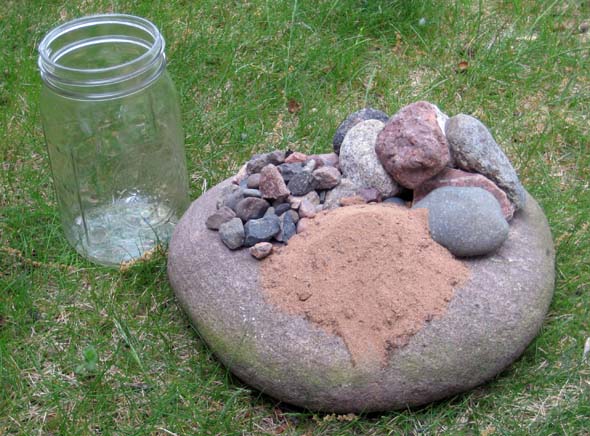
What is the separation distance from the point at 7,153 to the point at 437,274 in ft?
7.22

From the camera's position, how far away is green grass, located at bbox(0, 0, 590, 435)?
8.34 ft

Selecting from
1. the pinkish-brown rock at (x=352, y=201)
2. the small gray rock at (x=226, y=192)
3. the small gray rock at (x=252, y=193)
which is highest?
the pinkish-brown rock at (x=352, y=201)

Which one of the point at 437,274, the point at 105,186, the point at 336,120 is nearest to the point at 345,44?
the point at 336,120

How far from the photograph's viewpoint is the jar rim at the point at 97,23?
9.25ft

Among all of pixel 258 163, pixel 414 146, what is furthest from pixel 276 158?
pixel 414 146

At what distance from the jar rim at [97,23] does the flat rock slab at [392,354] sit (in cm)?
78

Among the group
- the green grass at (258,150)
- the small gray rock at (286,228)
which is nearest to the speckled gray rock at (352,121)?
the small gray rock at (286,228)

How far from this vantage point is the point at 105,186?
11.0 ft

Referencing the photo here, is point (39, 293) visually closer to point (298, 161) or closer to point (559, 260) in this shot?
point (298, 161)

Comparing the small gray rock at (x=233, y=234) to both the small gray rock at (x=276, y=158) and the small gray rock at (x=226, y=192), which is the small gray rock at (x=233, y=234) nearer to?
the small gray rock at (x=226, y=192)

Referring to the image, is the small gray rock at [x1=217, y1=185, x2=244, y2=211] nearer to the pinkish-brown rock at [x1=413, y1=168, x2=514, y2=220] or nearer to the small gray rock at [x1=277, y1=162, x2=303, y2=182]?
the small gray rock at [x1=277, y1=162, x2=303, y2=182]

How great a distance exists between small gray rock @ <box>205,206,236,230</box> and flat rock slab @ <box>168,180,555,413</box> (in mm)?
125

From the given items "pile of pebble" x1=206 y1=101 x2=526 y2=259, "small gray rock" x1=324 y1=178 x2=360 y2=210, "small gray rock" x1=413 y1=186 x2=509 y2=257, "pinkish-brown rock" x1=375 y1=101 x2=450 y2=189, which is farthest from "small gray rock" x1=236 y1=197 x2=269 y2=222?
"small gray rock" x1=413 y1=186 x2=509 y2=257

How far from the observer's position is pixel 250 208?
9.07ft
